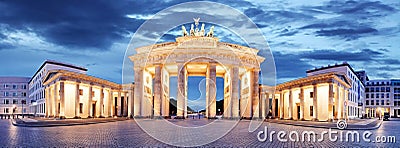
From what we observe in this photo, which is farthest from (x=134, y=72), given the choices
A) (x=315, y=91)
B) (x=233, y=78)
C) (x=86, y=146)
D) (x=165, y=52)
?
(x=86, y=146)

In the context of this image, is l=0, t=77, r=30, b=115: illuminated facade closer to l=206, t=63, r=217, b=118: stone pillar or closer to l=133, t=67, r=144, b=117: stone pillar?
l=133, t=67, r=144, b=117: stone pillar

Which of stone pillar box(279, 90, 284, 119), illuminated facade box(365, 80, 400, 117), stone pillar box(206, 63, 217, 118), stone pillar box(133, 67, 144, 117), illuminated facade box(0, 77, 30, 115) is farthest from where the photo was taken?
illuminated facade box(365, 80, 400, 117)

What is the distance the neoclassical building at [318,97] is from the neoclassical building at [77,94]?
28.8 meters

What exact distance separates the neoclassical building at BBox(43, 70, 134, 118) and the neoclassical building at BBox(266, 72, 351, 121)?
28.8 m

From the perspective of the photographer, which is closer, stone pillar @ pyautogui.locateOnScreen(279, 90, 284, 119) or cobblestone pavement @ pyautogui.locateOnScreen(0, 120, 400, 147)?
cobblestone pavement @ pyautogui.locateOnScreen(0, 120, 400, 147)

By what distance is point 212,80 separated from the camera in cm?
5800

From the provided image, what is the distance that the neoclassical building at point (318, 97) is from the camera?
52319 millimetres

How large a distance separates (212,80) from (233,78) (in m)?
3.88

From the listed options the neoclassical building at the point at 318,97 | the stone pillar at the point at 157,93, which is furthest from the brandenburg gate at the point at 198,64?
the neoclassical building at the point at 318,97

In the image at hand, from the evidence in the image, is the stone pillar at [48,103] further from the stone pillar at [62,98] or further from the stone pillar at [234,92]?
the stone pillar at [234,92]

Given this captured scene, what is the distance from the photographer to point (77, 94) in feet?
187

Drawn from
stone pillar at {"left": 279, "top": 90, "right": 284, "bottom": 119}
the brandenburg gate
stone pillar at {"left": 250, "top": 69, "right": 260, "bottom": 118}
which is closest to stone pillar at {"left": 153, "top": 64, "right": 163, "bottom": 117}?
the brandenburg gate

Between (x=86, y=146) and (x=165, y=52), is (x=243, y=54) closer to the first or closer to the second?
(x=165, y=52)

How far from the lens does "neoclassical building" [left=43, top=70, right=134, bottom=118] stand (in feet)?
182
